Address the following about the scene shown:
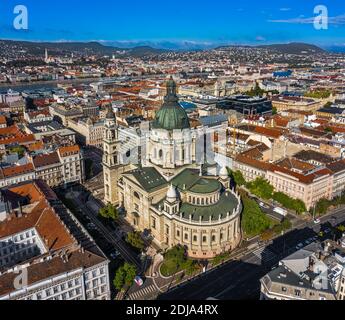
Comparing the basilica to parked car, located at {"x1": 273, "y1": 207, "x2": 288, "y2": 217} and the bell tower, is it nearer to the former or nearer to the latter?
the bell tower

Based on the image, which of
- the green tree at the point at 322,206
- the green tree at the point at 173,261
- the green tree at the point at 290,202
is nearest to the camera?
the green tree at the point at 173,261

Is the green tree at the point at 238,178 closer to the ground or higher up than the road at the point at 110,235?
higher up

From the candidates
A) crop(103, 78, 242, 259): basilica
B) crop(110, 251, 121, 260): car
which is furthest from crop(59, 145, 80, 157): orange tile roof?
crop(110, 251, 121, 260): car

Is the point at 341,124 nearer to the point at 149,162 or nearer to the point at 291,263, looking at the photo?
the point at 149,162

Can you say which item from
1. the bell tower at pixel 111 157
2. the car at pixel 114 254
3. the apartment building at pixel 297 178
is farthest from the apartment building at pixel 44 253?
the apartment building at pixel 297 178

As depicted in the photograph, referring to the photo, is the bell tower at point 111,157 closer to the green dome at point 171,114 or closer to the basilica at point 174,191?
the basilica at point 174,191

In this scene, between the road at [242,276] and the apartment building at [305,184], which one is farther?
the apartment building at [305,184]
